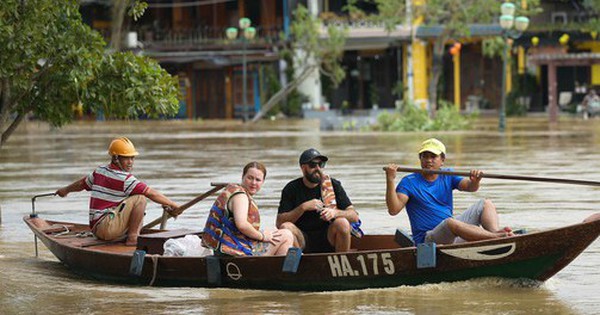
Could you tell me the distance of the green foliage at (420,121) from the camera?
1690 inches

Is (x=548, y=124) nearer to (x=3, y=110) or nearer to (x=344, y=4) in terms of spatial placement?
(x=344, y=4)

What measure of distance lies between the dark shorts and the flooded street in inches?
24.6

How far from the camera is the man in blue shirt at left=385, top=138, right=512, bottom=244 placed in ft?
38.8

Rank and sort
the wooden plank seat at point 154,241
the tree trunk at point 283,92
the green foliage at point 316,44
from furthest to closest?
the tree trunk at point 283,92
the green foliage at point 316,44
the wooden plank seat at point 154,241

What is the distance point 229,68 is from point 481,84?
10.9m

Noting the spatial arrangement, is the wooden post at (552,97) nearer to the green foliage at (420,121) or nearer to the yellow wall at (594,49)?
the green foliage at (420,121)

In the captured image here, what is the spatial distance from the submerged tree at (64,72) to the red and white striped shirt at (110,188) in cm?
261

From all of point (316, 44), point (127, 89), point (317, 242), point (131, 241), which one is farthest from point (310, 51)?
point (317, 242)

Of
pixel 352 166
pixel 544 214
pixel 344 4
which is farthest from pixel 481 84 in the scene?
pixel 544 214

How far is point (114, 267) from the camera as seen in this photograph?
12766mm

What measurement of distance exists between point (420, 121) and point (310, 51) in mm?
9099

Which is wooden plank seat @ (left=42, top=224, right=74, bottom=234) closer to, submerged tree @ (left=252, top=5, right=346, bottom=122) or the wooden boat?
the wooden boat

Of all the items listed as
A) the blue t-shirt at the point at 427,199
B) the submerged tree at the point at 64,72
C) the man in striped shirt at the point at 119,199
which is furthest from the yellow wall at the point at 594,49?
the blue t-shirt at the point at 427,199

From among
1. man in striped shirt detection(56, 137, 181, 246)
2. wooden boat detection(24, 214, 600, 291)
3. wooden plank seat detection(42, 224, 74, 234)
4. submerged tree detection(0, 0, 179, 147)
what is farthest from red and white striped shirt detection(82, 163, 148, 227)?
submerged tree detection(0, 0, 179, 147)
